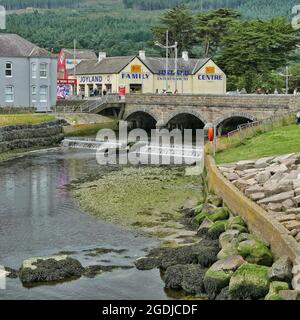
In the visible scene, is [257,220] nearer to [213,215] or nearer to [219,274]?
[219,274]

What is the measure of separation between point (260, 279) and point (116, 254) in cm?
874

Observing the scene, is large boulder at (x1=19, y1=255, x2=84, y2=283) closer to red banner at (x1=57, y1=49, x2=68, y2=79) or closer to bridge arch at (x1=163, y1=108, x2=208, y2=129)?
bridge arch at (x1=163, y1=108, x2=208, y2=129)

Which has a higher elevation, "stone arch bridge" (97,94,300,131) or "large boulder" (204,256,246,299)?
"stone arch bridge" (97,94,300,131)

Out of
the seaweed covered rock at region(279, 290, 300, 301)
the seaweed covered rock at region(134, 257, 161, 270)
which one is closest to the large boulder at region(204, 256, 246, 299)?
the seaweed covered rock at region(279, 290, 300, 301)

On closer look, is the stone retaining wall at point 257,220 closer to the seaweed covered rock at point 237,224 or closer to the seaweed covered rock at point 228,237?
the seaweed covered rock at point 237,224

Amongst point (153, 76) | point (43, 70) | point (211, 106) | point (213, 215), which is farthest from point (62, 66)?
point (213, 215)

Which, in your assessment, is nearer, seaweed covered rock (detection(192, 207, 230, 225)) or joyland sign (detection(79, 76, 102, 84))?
seaweed covered rock (detection(192, 207, 230, 225))

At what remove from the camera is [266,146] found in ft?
152

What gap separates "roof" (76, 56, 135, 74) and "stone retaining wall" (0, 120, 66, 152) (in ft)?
97.2

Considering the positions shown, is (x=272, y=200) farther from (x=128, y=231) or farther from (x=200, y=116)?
(x=200, y=116)

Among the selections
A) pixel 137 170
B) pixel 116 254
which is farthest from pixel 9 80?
pixel 116 254

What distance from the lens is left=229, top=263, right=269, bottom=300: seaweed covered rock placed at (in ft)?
77.4

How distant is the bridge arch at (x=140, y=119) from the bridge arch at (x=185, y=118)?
2642 mm

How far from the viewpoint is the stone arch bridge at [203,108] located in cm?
7212
